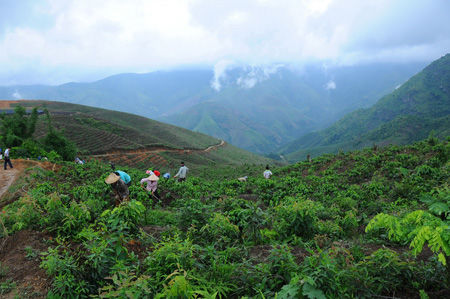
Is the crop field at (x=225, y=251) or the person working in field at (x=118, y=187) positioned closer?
the crop field at (x=225, y=251)

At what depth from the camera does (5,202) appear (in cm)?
945

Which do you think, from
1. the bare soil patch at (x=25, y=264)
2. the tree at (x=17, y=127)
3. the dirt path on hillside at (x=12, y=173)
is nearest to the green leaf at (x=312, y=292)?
the bare soil patch at (x=25, y=264)

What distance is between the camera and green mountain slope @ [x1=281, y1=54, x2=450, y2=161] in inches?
3590

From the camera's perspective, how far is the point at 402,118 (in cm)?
9969

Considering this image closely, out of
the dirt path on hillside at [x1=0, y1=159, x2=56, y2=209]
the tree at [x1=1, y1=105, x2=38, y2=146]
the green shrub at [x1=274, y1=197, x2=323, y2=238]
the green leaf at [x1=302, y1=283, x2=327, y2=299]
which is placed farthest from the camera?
the tree at [x1=1, y1=105, x2=38, y2=146]

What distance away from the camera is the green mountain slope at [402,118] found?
9119cm

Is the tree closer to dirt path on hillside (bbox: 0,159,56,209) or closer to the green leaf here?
dirt path on hillside (bbox: 0,159,56,209)

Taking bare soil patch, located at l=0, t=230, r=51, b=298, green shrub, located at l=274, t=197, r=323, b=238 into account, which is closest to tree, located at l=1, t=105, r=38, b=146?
bare soil patch, located at l=0, t=230, r=51, b=298

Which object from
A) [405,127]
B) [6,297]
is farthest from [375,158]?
[405,127]

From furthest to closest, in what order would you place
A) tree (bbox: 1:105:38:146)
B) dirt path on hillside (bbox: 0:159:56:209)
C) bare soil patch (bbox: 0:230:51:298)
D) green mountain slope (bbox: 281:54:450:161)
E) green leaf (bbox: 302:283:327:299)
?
green mountain slope (bbox: 281:54:450:161) < tree (bbox: 1:105:38:146) < dirt path on hillside (bbox: 0:159:56:209) < bare soil patch (bbox: 0:230:51:298) < green leaf (bbox: 302:283:327:299)

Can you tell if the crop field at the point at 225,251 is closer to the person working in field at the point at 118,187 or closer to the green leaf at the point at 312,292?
the green leaf at the point at 312,292

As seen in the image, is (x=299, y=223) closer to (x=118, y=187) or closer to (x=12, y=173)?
(x=118, y=187)

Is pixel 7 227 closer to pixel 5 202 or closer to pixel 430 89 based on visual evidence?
pixel 5 202

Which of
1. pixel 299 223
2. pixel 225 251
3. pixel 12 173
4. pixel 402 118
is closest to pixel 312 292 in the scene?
pixel 225 251
